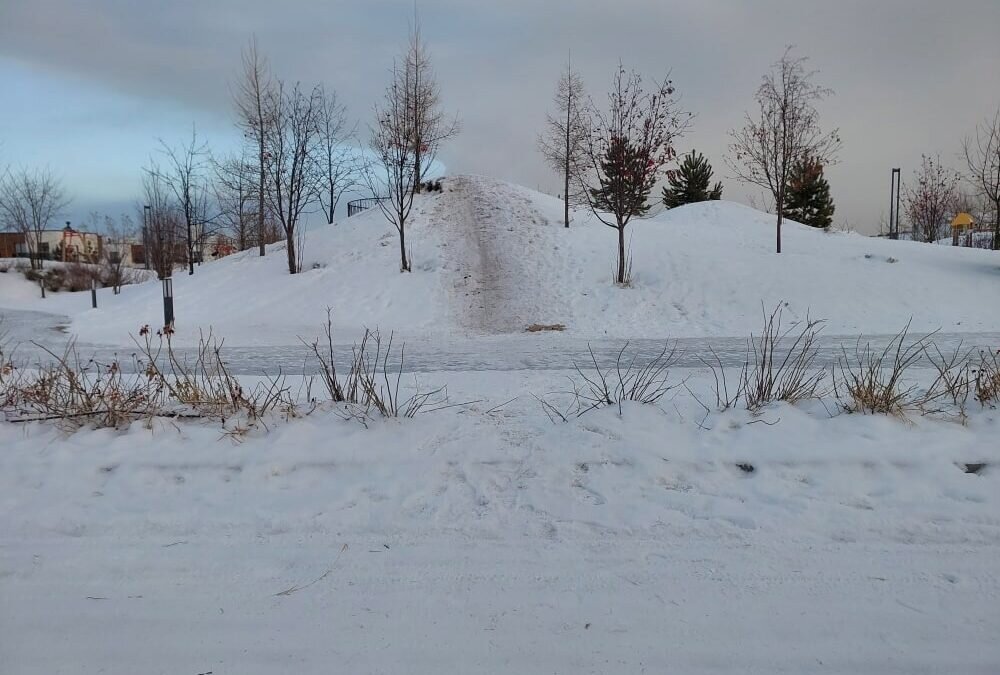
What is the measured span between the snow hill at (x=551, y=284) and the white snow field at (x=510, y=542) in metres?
8.80

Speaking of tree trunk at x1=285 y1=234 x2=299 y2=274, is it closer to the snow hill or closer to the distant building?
the snow hill

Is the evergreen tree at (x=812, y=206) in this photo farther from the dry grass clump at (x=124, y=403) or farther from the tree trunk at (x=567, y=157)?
the dry grass clump at (x=124, y=403)

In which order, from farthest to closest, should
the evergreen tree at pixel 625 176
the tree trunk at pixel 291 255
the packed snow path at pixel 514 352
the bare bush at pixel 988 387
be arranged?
the tree trunk at pixel 291 255, the evergreen tree at pixel 625 176, the packed snow path at pixel 514 352, the bare bush at pixel 988 387

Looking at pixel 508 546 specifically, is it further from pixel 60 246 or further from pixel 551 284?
pixel 60 246

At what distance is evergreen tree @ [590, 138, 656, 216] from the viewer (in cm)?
1617

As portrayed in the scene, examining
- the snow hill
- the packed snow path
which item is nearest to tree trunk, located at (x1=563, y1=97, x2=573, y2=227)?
the snow hill

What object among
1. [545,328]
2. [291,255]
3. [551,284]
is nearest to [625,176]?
[551,284]

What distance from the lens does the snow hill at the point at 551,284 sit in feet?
47.0

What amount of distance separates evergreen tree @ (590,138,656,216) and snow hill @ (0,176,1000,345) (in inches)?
93.1

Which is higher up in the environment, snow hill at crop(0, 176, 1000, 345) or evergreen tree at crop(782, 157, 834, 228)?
evergreen tree at crop(782, 157, 834, 228)

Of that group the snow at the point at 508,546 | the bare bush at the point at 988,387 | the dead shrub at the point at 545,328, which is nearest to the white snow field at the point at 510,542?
the snow at the point at 508,546

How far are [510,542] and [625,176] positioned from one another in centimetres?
1465

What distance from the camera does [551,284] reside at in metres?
17.9

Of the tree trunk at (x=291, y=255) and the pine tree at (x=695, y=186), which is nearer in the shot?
the tree trunk at (x=291, y=255)
